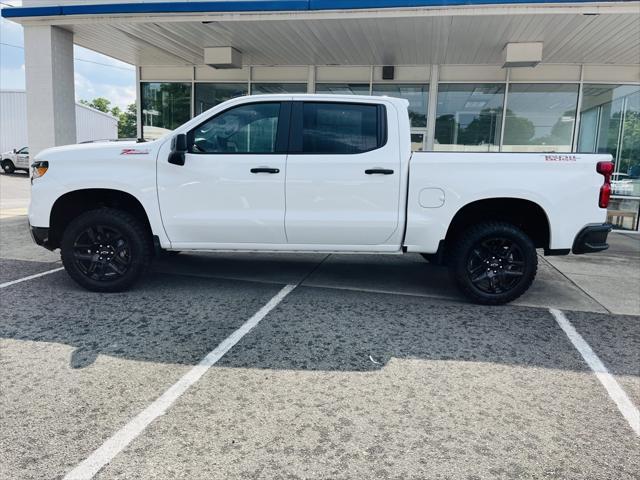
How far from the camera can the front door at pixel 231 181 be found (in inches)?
207

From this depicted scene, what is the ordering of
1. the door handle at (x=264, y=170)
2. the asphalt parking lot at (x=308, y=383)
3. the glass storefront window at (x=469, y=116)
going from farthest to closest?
the glass storefront window at (x=469, y=116), the door handle at (x=264, y=170), the asphalt parking lot at (x=308, y=383)

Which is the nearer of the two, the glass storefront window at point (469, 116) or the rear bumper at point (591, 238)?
the rear bumper at point (591, 238)

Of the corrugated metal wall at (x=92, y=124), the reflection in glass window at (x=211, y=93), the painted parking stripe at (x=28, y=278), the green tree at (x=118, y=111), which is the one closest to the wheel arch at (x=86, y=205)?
the painted parking stripe at (x=28, y=278)

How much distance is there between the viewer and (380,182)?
17.1 feet

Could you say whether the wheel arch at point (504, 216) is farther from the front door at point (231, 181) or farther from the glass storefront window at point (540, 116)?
the glass storefront window at point (540, 116)

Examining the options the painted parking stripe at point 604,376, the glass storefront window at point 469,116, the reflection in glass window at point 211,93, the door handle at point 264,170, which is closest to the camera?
the painted parking stripe at point 604,376

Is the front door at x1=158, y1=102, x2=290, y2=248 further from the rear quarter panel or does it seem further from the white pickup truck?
the rear quarter panel

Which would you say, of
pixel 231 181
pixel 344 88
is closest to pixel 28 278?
pixel 231 181

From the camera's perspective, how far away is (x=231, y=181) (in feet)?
17.3

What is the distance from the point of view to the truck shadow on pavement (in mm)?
4074

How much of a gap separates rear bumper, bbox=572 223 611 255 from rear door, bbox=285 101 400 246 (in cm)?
184

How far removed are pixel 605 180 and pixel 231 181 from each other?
3.69 m

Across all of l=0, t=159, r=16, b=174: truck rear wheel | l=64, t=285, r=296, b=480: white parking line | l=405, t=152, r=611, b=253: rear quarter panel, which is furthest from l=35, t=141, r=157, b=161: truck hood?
l=0, t=159, r=16, b=174: truck rear wheel

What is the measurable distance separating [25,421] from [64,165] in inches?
121
